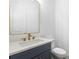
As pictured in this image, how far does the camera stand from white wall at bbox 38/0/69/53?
3.07m

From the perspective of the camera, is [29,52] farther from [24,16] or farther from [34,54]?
[24,16]

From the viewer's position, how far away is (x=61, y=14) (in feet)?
10.6

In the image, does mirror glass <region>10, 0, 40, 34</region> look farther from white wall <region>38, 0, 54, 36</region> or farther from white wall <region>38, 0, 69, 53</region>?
white wall <region>38, 0, 69, 53</region>

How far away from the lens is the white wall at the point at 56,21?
3.07 metres

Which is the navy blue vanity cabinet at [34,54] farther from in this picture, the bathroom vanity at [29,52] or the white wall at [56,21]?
the white wall at [56,21]

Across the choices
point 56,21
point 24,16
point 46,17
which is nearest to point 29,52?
point 24,16

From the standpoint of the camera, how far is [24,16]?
2285 mm

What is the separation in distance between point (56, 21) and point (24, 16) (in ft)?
4.63

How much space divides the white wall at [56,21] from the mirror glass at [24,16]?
1.07ft

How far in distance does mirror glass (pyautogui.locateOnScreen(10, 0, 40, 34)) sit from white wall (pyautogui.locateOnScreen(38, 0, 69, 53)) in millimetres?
327

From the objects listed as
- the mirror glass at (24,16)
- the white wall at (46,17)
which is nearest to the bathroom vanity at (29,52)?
the mirror glass at (24,16)

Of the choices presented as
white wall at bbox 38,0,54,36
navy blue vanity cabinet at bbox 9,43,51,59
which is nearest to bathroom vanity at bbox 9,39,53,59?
navy blue vanity cabinet at bbox 9,43,51,59
